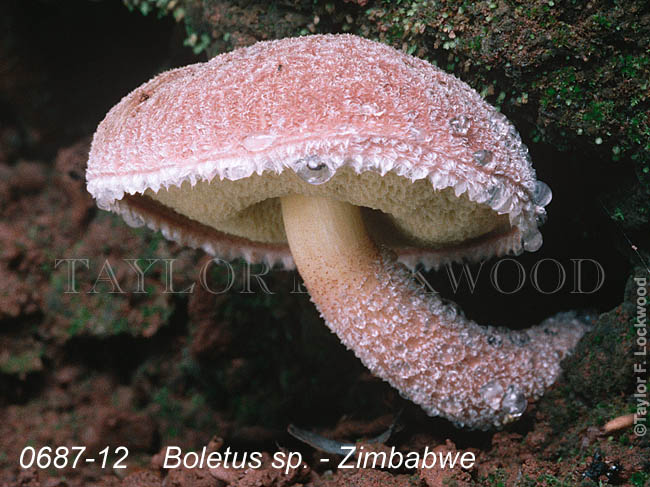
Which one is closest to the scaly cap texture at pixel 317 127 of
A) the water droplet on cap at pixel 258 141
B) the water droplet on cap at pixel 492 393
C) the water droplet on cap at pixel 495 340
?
the water droplet on cap at pixel 258 141

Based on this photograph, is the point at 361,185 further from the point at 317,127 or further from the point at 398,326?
the point at 398,326

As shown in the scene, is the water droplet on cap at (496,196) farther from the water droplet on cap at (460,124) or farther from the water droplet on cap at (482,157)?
the water droplet on cap at (460,124)

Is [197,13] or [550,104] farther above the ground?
[197,13]

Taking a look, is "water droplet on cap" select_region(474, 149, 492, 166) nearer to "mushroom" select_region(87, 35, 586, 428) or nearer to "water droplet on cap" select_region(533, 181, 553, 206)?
"mushroom" select_region(87, 35, 586, 428)

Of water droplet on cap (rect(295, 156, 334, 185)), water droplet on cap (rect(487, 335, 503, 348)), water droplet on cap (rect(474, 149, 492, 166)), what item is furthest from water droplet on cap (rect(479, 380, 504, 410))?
water droplet on cap (rect(295, 156, 334, 185))

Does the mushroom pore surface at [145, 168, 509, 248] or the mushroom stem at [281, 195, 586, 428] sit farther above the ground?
the mushroom pore surface at [145, 168, 509, 248]

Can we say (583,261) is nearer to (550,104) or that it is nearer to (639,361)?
(639,361)

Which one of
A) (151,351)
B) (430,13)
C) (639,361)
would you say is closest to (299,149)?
(430,13)
